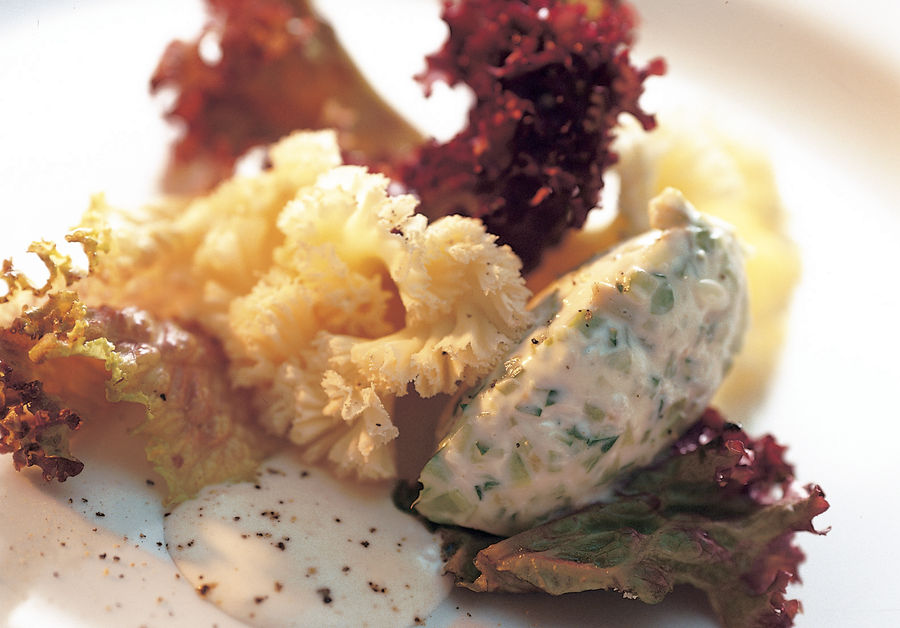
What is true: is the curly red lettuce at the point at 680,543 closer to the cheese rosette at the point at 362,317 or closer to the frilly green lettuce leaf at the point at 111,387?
the cheese rosette at the point at 362,317

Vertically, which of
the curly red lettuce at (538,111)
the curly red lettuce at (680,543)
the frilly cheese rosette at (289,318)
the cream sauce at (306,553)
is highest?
the curly red lettuce at (538,111)

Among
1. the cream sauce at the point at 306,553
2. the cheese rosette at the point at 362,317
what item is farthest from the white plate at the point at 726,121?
the cheese rosette at the point at 362,317

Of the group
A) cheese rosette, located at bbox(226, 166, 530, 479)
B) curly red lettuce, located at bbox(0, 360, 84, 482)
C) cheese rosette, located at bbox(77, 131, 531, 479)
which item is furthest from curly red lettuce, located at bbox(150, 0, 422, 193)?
curly red lettuce, located at bbox(0, 360, 84, 482)

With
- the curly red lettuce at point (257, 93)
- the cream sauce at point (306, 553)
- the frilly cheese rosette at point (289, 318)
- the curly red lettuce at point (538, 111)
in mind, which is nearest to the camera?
the cream sauce at point (306, 553)

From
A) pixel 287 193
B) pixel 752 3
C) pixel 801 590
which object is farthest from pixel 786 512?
pixel 752 3

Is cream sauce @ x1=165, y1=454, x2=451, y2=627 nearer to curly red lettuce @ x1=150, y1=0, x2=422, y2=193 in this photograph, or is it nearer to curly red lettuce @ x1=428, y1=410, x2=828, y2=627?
curly red lettuce @ x1=428, y1=410, x2=828, y2=627

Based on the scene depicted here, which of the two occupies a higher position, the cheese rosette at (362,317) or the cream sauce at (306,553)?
the cheese rosette at (362,317)
